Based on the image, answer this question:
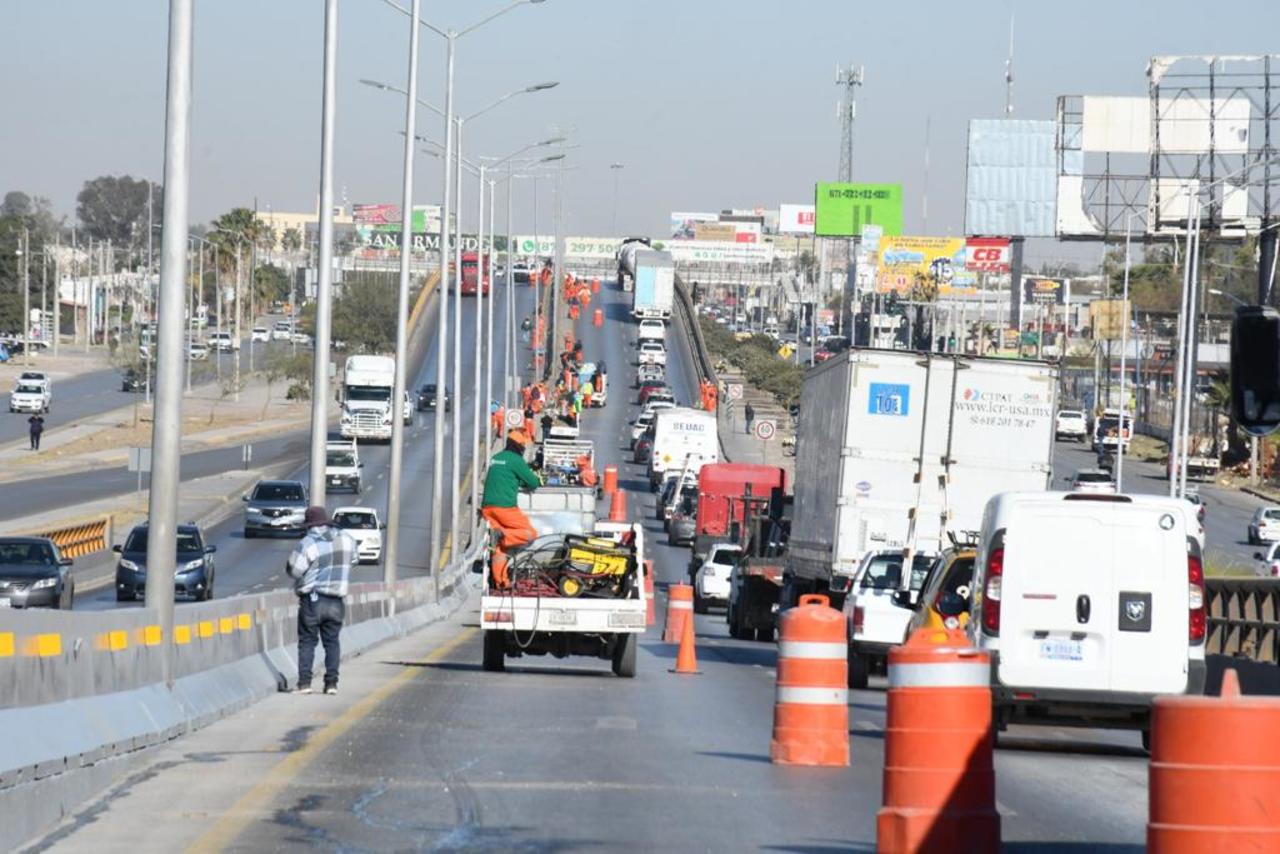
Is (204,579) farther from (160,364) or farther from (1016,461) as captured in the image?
(160,364)

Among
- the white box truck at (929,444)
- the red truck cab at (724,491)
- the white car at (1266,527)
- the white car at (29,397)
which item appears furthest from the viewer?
the white car at (29,397)

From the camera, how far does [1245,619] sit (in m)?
25.4

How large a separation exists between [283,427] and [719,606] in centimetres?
5849

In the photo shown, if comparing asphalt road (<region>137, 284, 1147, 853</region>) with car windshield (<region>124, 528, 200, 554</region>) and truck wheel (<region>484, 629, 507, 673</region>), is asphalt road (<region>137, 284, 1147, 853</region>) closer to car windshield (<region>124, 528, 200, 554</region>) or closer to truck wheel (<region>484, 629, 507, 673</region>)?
truck wheel (<region>484, 629, 507, 673</region>)

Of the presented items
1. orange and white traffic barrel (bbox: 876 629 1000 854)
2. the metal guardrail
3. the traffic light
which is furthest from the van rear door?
the traffic light

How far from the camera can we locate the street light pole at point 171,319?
1589cm

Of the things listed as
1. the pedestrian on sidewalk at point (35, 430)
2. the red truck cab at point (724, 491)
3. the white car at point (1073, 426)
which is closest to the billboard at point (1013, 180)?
the white car at point (1073, 426)

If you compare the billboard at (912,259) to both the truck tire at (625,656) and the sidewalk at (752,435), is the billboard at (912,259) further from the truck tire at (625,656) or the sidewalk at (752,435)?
the truck tire at (625,656)

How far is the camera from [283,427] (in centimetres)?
10369

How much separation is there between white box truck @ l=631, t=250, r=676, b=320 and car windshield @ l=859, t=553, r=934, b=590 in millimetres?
116128

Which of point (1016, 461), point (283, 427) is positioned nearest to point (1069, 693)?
point (1016, 461)

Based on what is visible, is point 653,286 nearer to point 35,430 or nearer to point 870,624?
point 35,430

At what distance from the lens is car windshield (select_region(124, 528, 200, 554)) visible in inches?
1778

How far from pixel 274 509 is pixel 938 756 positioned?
5576cm
